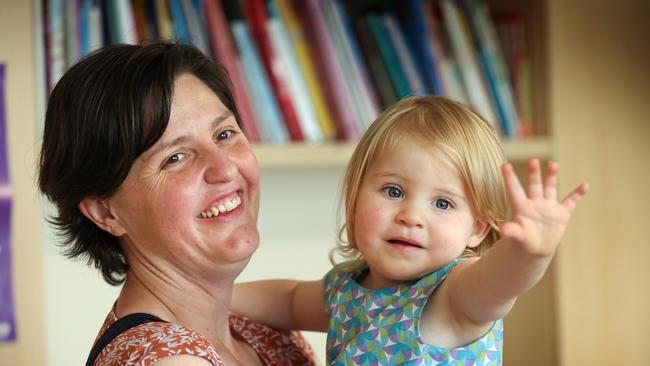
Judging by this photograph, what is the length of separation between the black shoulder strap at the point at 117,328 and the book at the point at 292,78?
109 centimetres

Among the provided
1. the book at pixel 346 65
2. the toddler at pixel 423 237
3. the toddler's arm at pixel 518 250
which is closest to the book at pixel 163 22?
the book at pixel 346 65

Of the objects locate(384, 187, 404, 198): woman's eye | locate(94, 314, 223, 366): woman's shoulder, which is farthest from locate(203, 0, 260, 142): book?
locate(94, 314, 223, 366): woman's shoulder

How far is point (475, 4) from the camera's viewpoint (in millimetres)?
2592

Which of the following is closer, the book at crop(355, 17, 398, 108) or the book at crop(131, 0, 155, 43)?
the book at crop(131, 0, 155, 43)

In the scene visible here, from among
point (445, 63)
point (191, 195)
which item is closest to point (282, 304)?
point (191, 195)

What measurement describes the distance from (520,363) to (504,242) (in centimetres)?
167

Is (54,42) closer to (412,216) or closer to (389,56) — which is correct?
(389,56)

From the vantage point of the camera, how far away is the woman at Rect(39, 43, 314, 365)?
1.44 metres

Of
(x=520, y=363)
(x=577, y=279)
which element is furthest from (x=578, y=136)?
(x=520, y=363)

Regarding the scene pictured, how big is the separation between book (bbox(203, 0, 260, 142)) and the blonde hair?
3.04ft

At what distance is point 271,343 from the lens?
1.73 m

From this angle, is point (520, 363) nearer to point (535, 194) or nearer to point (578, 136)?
point (578, 136)

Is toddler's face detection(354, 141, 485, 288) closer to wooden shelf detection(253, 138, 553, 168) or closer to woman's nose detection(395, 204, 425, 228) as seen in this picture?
woman's nose detection(395, 204, 425, 228)

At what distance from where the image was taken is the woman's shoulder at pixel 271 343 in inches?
67.0
